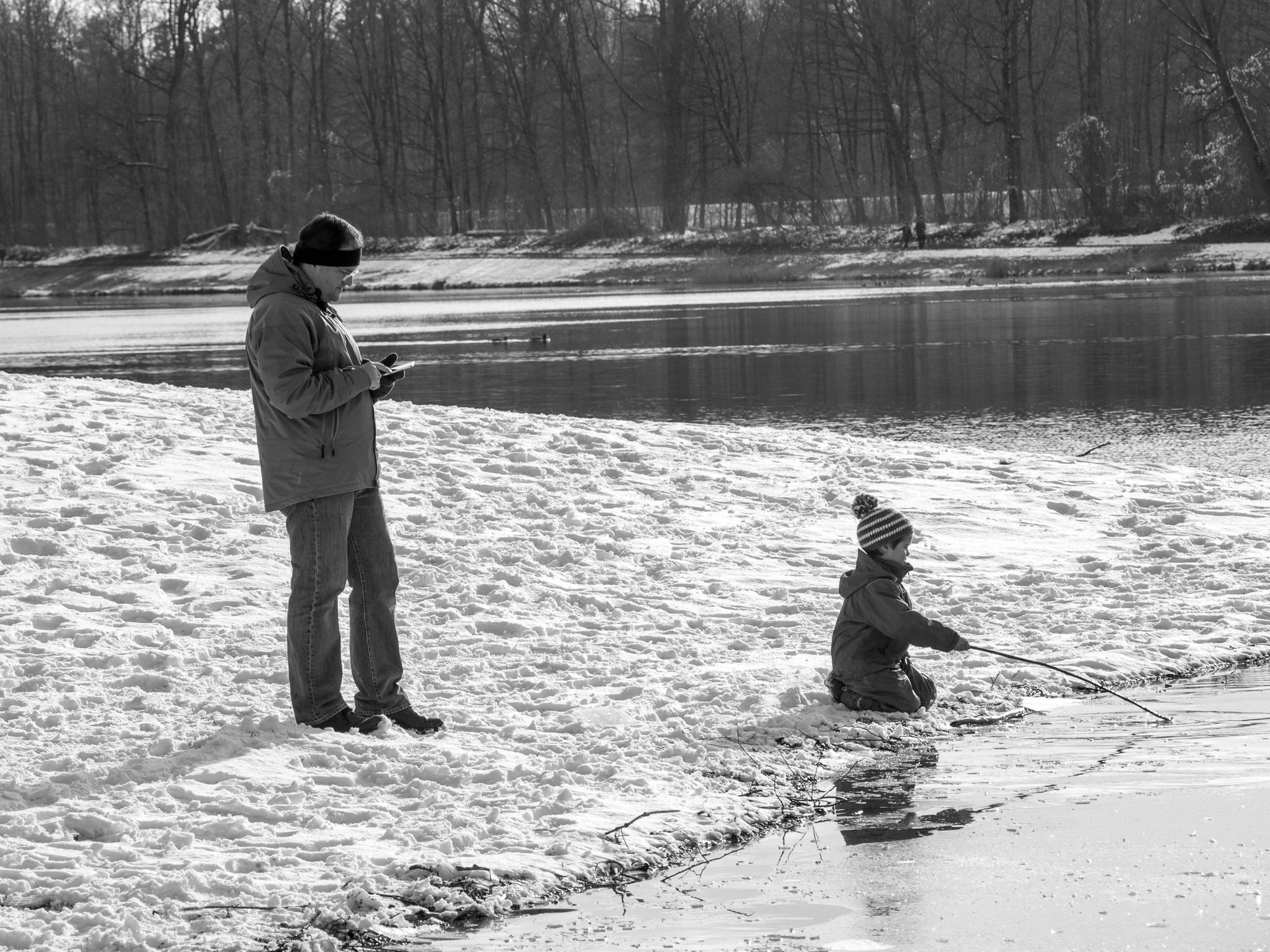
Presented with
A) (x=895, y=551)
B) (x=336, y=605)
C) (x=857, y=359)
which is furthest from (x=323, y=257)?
(x=857, y=359)

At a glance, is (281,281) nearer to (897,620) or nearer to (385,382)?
(385,382)

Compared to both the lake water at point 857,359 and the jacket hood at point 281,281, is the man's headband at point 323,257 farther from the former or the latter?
the lake water at point 857,359

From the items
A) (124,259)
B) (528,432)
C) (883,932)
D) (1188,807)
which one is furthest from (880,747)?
(124,259)

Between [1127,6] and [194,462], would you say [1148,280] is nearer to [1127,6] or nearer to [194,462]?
[1127,6]

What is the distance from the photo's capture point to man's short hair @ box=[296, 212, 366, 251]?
5.09 m

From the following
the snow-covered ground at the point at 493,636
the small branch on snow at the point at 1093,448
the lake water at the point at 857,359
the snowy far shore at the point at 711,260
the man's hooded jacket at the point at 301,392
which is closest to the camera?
the snow-covered ground at the point at 493,636

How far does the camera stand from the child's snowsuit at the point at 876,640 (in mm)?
5676

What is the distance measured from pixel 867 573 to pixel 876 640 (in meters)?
0.25

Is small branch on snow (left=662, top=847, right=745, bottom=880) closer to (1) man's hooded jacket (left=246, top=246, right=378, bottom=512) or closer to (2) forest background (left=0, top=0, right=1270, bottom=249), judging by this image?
(1) man's hooded jacket (left=246, top=246, right=378, bottom=512)

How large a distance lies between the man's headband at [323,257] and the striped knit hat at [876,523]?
1.99 meters

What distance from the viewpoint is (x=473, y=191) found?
7181cm

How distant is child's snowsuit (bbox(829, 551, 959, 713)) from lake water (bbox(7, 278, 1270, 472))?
744cm

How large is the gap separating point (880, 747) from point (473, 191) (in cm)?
6826

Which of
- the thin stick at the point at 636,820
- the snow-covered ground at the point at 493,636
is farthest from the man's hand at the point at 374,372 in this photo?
the thin stick at the point at 636,820
